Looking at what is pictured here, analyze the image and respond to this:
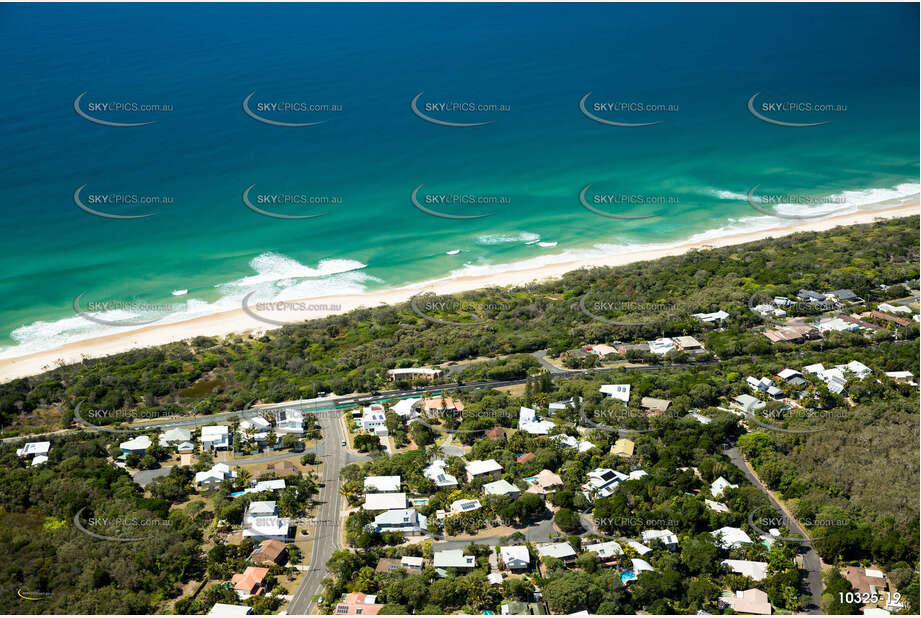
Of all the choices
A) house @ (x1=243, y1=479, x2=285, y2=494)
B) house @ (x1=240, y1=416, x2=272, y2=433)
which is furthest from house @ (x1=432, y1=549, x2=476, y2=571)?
house @ (x1=240, y1=416, x2=272, y2=433)

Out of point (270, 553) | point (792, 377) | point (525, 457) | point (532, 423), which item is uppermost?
point (792, 377)

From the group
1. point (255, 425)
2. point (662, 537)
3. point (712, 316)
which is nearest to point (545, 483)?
point (662, 537)

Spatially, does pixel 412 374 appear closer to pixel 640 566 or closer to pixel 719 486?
pixel 719 486

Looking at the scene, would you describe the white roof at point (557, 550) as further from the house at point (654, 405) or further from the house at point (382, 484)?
the house at point (654, 405)

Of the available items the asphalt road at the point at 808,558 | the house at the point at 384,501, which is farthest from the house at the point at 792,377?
the house at the point at 384,501

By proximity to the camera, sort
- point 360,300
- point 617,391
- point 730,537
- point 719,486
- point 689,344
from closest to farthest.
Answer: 1. point 730,537
2. point 719,486
3. point 617,391
4. point 689,344
5. point 360,300

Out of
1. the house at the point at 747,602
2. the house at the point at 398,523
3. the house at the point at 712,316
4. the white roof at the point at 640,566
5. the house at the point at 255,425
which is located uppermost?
the house at the point at 712,316

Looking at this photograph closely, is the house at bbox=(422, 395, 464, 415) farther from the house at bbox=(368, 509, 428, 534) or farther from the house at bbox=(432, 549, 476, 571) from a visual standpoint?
the house at bbox=(432, 549, 476, 571)
